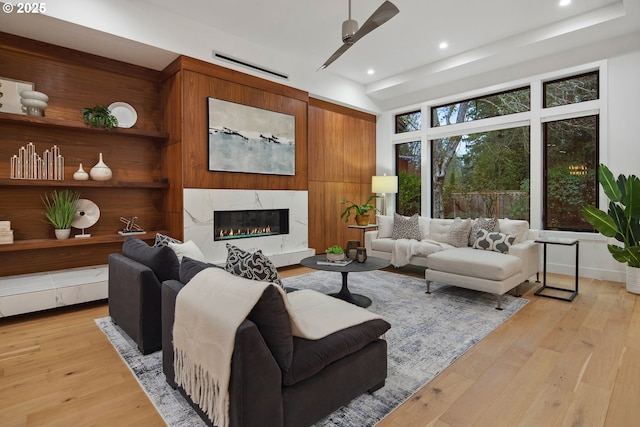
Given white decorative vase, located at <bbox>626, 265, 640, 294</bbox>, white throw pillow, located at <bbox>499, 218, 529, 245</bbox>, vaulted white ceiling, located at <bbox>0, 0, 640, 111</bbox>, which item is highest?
vaulted white ceiling, located at <bbox>0, 0, 640, 111</bbox>

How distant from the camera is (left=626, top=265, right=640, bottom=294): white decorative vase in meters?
3.96

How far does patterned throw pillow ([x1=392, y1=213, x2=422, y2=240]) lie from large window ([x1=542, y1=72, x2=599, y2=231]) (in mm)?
1974

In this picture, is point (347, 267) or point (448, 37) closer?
point (347, 267)

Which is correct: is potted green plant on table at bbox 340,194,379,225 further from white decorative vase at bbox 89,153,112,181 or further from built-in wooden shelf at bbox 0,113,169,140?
white decorative vase at bbox 89,153,112,181

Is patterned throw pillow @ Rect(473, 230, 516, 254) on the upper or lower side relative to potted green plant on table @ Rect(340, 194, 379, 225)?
lower

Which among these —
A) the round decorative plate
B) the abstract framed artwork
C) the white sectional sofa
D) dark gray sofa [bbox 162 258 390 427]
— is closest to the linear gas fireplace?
the abstract framed artwork

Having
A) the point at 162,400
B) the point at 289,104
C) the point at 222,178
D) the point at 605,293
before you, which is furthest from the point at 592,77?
the point at 162,400

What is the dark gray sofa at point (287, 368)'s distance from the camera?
1410 mm

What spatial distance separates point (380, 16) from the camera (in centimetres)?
289

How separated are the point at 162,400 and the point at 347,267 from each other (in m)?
1.95

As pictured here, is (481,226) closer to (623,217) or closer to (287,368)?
(623,217)

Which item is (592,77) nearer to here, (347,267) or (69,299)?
(347,267)

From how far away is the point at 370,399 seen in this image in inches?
77.7

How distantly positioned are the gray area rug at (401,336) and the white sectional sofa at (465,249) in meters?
0.25
